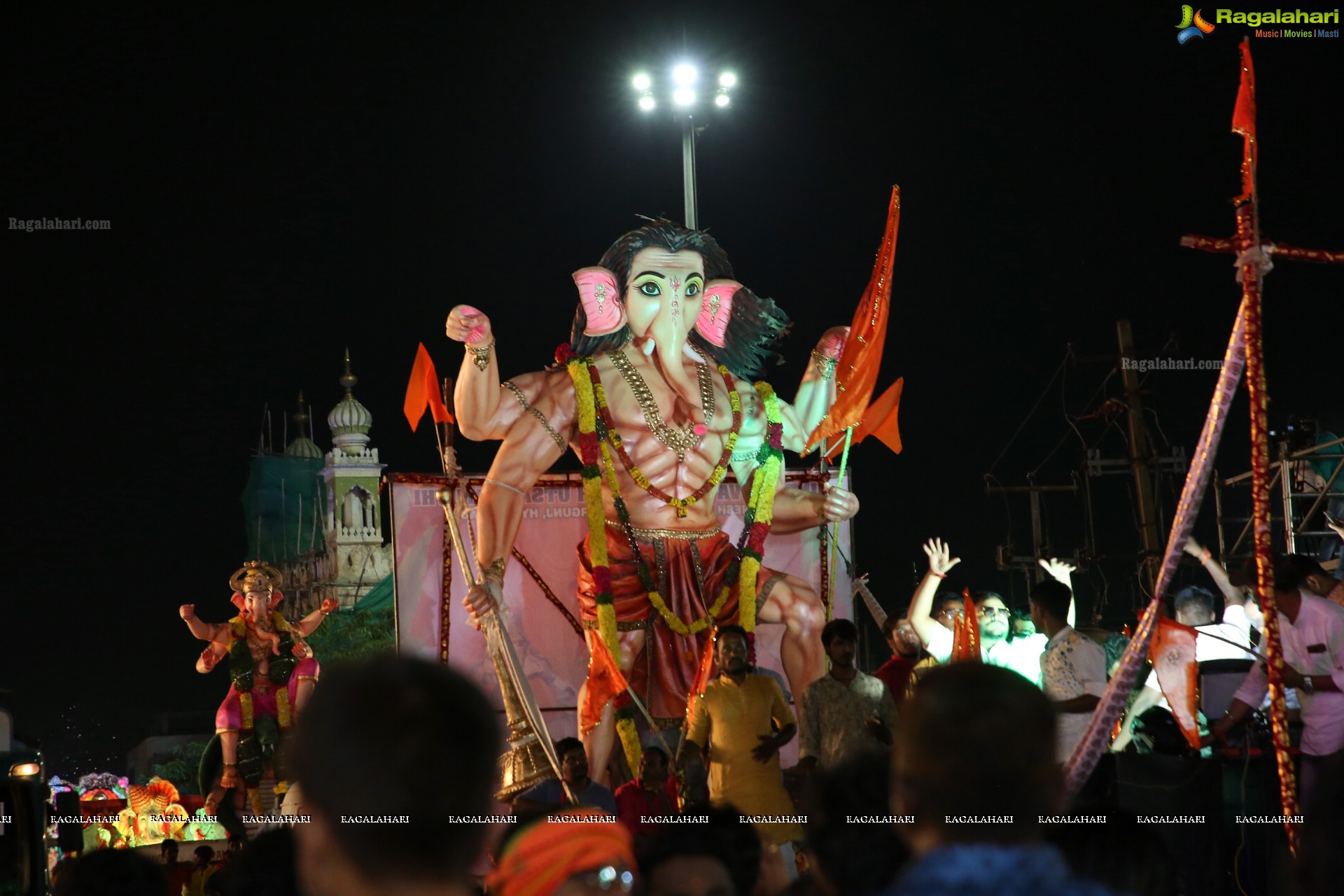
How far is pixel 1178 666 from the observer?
6.33 meters

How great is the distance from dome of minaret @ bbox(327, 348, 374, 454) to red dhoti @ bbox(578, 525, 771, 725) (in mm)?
40945

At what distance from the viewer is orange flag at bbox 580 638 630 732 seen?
8484 mm

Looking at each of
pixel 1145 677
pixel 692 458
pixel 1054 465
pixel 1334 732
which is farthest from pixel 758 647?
pixel 1054 465

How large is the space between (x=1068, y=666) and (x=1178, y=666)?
0.56m

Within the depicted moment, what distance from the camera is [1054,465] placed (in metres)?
19.4

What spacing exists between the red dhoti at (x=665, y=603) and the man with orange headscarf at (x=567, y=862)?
228 inches

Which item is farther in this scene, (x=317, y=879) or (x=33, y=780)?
(x=33, y=780)

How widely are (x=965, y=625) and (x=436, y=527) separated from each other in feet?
13.1

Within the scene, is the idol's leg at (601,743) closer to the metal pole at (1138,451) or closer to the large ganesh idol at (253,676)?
the large ganesh idol at (253,676)

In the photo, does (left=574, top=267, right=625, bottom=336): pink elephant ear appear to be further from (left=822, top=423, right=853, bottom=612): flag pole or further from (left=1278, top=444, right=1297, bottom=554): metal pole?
(left=1278, top=444, right=1297, bottom=554): metal pole

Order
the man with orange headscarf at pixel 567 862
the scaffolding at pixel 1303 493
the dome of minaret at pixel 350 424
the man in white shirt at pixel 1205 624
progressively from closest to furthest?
1. the man with orange headscarf at pixel 567 862
2. the man in white shirt at pixel 1205 624
3. the scaffolding at pixel 1303 493
4. the dome of minaret at pixel 350 424

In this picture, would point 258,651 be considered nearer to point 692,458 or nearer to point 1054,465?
point 692,458

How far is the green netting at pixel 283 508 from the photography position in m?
37.7

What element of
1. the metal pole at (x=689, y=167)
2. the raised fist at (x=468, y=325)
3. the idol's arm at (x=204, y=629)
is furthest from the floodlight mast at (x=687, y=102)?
the idol's arm at (x=204, y=629)
